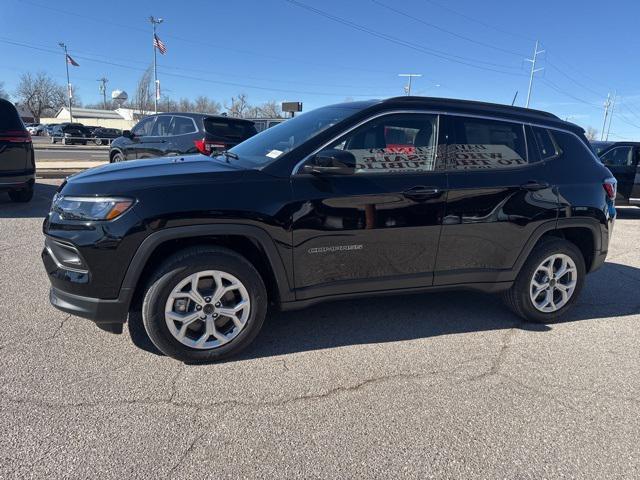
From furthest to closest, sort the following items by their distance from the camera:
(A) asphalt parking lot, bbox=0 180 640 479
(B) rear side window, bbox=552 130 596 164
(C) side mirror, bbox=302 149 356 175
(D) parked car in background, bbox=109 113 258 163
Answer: (D) parked car in background, bbox=109 113 258 163
(B) rear side window, bbox=552 130 596 164
(C) side mirror, bbox=302 149 356 175
(A) asphalt parking lot, bbox=0 180 640 479

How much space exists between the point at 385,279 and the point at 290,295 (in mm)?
760

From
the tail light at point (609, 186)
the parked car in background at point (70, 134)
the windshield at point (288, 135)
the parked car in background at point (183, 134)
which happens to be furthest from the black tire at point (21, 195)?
the parked car in background at point (70, 134)

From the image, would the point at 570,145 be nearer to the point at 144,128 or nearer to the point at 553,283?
Result: the point at 553,283

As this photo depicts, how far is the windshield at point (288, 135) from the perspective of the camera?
10.7 ft

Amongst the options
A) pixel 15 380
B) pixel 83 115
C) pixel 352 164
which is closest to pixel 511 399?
pixel 352 164

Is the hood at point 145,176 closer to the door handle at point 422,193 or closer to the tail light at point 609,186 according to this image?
the door handle at point 422,193

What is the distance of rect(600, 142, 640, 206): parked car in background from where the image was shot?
977 cm

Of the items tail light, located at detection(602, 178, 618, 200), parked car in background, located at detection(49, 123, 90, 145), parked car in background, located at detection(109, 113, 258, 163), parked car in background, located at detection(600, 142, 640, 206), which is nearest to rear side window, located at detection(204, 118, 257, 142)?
parked car in background, located at detection(109, 113, 258, 163)

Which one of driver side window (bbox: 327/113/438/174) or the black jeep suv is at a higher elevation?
driver side window (bbox: 327/113/438/174)

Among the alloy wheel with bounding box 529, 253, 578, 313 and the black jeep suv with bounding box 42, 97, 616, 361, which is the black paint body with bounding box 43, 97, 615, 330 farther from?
the alloy wheel with bounding box 529, 253, 578, 313

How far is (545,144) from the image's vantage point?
3.77 m

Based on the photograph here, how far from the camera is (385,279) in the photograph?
11.0ft

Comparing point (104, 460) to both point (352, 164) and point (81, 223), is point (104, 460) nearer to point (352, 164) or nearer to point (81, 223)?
point (81, 223)

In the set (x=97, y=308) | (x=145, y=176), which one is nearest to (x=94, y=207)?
(x=145, y=176)
